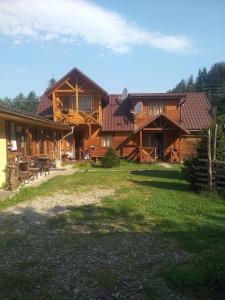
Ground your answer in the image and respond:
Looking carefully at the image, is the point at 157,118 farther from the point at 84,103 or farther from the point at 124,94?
the point at 84,103

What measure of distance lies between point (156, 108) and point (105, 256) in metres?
24.1

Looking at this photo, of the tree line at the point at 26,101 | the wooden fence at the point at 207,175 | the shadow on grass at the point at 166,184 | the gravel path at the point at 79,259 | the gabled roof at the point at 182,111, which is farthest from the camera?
the tree line at the point at 26,101

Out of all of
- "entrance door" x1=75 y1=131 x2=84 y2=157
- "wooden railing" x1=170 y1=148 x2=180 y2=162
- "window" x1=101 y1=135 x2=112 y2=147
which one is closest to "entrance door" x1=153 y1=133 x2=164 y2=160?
"wooden railing" x1=170 y1=148 x2=180 y2=162

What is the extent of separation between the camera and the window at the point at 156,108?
30188 millimetres

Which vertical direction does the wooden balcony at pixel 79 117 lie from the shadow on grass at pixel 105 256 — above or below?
above

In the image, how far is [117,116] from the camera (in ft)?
103

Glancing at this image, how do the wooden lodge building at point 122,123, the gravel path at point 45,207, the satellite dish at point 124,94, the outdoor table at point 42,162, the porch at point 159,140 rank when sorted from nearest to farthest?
the gravel path at point 45,207 < the outdoor table at point 42,162 < the porch at point 159,140 < the wooden lodge building at point 122,123 < the satellite dish at point 124,94

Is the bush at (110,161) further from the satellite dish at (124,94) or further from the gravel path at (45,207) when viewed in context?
the gravel path at (45,207)

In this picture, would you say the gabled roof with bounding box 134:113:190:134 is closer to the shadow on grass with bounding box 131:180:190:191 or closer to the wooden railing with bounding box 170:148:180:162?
the wooden railing with bounding box 170:148:180:162

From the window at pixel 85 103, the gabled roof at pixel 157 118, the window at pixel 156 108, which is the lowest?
the gabled roof at pixel 157 118

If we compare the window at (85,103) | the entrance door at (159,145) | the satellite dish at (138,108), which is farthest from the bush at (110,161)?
the window at (85,103)

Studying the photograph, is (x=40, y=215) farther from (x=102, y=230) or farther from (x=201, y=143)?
(x=201, y=143)

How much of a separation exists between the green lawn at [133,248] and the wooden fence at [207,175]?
0.71 m

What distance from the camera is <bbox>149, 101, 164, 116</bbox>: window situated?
99.0 feet
